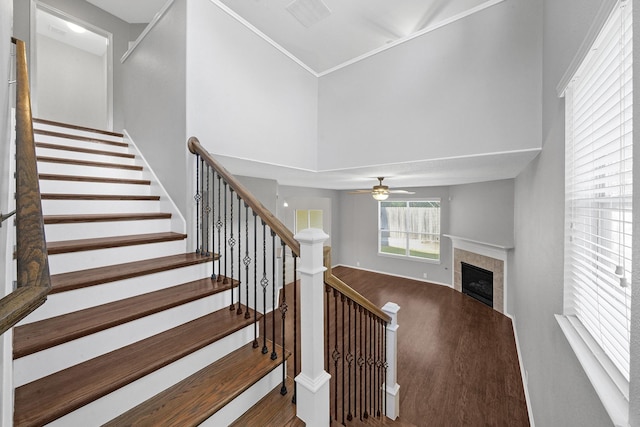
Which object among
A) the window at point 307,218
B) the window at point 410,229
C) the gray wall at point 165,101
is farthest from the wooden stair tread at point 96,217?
the window at point 410,229

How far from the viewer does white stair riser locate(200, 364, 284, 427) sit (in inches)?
49.4

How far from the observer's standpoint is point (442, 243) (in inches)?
253

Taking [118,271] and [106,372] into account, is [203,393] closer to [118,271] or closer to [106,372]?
[106,372]

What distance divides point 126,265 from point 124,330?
548mm

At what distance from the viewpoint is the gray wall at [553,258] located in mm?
1220

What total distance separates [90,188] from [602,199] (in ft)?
11.6

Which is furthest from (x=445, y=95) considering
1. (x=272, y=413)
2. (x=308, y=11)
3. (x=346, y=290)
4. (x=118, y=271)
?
(x=118, y=271)

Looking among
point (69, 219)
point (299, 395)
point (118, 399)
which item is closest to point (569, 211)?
point (299, 395)

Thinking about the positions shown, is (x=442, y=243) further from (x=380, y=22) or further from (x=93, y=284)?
(x=93, y=284)

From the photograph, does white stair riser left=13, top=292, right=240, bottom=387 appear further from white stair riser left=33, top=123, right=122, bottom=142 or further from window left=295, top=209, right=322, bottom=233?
window left=295, top=209, right=322, bottom=233

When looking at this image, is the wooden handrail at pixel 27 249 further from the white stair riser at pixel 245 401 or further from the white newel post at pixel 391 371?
the white newel post at pixel 391 371

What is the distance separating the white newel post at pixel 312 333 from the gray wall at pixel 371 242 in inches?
233

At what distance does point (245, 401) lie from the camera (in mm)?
1386

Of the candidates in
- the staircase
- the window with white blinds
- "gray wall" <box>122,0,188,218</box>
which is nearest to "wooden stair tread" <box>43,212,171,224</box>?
the staircase
